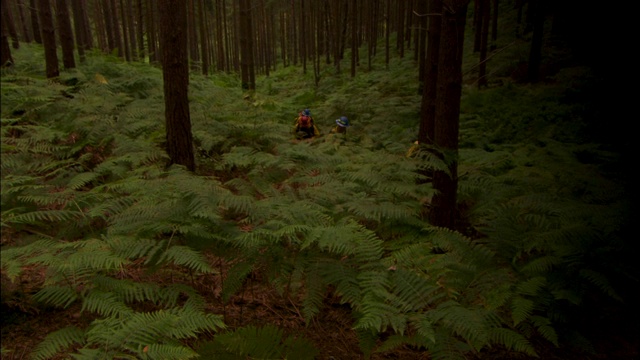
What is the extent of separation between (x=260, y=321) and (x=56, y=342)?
153 centimetres

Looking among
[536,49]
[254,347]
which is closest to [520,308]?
[254,347]

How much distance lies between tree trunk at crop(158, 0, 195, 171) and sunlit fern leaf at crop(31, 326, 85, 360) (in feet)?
11.9

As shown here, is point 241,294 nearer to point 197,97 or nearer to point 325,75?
point 197,97

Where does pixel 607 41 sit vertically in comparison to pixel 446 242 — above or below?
above

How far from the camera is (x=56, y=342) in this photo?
246 cm

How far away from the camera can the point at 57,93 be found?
7.66 m

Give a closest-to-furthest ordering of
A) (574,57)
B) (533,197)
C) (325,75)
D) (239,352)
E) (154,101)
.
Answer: (239,352) < (533,197) < (154,101) < (574,57) < (325,75)

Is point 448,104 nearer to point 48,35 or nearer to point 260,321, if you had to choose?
point 260,321

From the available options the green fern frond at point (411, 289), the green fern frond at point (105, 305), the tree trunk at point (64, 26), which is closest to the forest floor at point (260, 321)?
the green fern frond at point (105, 305)

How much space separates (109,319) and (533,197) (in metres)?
5.00

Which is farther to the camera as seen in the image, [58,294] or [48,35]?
[48,35]

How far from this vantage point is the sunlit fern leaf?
93.8 inches

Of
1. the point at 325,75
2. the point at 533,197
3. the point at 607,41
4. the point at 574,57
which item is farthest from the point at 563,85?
the point at 325,75

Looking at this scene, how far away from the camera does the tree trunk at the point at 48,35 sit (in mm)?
8555
